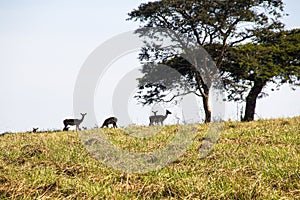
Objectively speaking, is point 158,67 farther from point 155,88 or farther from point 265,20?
point 265,20

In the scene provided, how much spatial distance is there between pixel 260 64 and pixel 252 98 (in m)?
2.31

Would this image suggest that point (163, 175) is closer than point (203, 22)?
Yes

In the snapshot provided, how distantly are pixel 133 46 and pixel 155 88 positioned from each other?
14.4 ft

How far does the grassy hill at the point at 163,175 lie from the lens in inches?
183

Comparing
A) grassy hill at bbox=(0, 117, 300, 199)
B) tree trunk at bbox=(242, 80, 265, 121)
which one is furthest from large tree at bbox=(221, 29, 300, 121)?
grassy hill at bbox=(0, 117, 300, 199)

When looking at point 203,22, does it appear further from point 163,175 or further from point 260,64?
point 163,175

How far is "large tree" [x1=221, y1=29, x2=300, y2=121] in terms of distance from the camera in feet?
82.7

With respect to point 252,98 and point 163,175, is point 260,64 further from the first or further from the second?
point 163,175

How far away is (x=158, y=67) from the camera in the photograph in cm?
2659

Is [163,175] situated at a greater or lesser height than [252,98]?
lesser

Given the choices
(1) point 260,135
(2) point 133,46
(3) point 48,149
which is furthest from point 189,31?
(3) point 48,149

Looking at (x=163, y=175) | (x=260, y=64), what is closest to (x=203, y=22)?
(x=260, y=64)

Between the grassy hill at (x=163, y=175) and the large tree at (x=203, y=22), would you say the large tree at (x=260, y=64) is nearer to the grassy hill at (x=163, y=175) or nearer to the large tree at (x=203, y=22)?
the large tree at (x=203, y=22)

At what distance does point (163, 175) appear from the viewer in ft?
17.9
